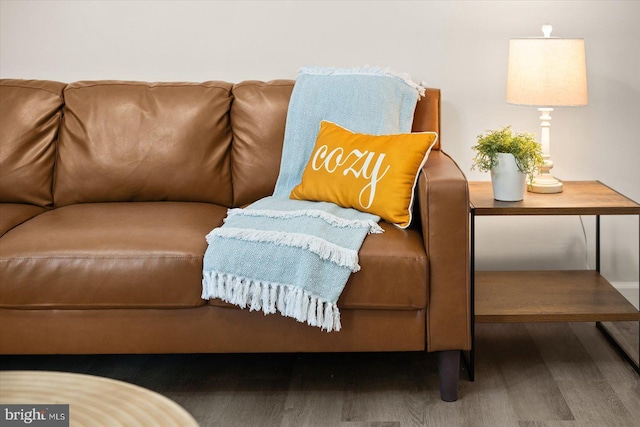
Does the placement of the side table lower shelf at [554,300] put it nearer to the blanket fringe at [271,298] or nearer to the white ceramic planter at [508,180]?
the white ceramic planter at [508,180]

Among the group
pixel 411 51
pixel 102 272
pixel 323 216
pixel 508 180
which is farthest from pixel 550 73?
pixel 102 272

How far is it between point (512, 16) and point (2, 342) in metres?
2.11

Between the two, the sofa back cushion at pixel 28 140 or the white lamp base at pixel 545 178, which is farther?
the sofa back cushion at pixel 28 140

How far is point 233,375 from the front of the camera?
2.67 meters

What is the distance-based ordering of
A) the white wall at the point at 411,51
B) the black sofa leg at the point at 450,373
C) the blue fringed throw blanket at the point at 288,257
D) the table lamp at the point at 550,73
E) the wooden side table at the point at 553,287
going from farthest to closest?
the white wall at the point at 411,51
the table lamp at the point at 550,73
the wooden side table at the point at 553,287
the black sofa leg at the point at 450,373
the blue fringed throw blanket at the point at 288,257

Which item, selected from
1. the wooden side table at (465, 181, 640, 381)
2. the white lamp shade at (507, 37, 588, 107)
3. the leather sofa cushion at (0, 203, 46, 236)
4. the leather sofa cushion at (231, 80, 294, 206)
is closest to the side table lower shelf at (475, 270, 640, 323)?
the wooden side table at (465, 181, 640, 381)

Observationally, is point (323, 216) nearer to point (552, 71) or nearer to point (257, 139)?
point (257, 139)

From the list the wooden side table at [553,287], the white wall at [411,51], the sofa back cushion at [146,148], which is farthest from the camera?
the white wall at [411,51]

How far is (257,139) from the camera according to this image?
2953 mm

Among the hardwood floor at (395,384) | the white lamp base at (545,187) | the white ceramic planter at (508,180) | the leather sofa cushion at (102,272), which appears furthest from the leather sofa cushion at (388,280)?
the white lamp base at (545,187)

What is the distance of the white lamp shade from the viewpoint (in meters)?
2.78

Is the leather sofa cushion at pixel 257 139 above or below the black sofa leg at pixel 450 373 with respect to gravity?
above

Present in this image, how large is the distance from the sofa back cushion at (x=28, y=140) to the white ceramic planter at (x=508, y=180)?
1514 mm

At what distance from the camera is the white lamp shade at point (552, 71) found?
278cm
